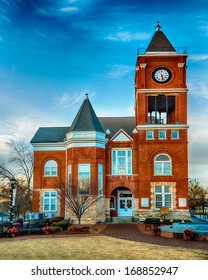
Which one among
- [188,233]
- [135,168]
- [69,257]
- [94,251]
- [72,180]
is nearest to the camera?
[69,257]

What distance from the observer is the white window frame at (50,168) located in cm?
3647

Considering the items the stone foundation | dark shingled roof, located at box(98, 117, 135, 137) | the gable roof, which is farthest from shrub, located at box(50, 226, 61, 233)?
dark shingled roof, located at box(98, 117, 135, 137)

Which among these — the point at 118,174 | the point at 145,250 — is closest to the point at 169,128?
the point at 118,174

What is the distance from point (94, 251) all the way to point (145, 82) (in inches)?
860

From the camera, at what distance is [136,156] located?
35.2 m

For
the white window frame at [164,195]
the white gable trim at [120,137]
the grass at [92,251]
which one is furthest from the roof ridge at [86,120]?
the grass at [92,251]

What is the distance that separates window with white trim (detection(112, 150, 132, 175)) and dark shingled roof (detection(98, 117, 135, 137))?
8.51 feet

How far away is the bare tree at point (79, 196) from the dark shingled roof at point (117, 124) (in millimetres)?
8113

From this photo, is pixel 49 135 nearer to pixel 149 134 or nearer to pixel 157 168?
pixel 149 134

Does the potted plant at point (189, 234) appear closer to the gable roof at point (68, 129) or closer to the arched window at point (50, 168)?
the gable roof at point (68, 129)

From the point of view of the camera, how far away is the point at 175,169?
3419 cm

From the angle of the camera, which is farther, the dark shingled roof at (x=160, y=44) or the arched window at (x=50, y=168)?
the arched window at (x=50, y=168)

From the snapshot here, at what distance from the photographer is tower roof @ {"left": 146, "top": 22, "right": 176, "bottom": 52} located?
117 ft
